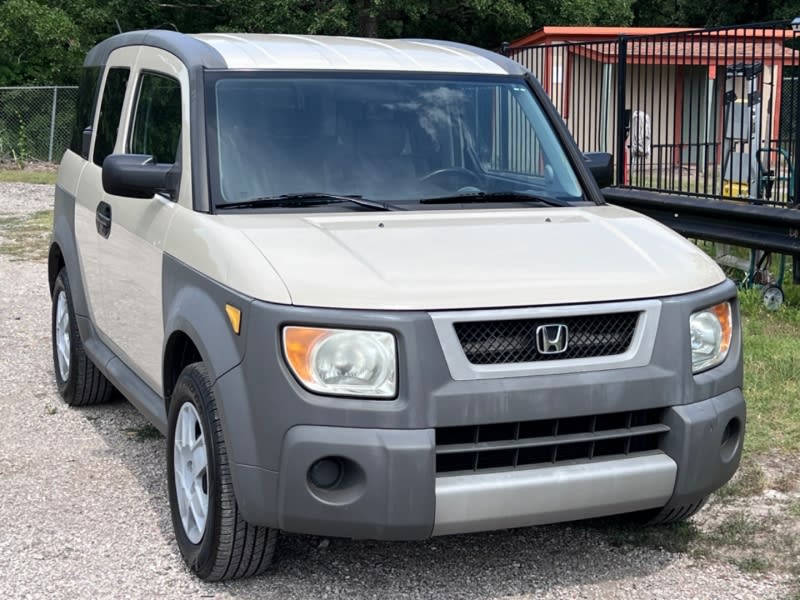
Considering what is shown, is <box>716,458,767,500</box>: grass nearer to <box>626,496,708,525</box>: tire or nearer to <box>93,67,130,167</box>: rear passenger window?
<box>626,496,708,525</box>: tire

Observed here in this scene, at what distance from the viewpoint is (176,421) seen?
14.6 ft

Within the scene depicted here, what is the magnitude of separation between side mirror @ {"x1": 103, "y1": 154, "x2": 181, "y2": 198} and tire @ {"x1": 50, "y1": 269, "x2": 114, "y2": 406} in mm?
1807

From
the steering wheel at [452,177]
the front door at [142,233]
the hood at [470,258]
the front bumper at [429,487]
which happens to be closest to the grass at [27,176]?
the front door at [142,233]

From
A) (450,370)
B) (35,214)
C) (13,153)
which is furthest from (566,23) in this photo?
(450,370)

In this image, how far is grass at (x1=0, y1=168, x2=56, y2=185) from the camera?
23891mm

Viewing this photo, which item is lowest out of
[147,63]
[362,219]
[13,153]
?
[13,153]

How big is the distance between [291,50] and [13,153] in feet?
79.5

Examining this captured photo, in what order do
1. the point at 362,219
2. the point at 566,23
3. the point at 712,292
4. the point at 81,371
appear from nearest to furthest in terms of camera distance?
the point at 712,292, the point at 362,219, the point at 81,371, the point at 566,23

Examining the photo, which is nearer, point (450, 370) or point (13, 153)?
point (450, 370)

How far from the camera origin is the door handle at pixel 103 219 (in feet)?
18.5

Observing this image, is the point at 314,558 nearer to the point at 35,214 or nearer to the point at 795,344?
the point at 795,344

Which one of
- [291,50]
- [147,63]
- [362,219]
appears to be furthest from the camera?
[147,63]

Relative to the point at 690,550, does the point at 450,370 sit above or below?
above

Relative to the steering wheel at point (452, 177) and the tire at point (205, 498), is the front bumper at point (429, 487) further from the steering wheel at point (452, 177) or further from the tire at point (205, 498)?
the steering wheel at point (452, 177)
